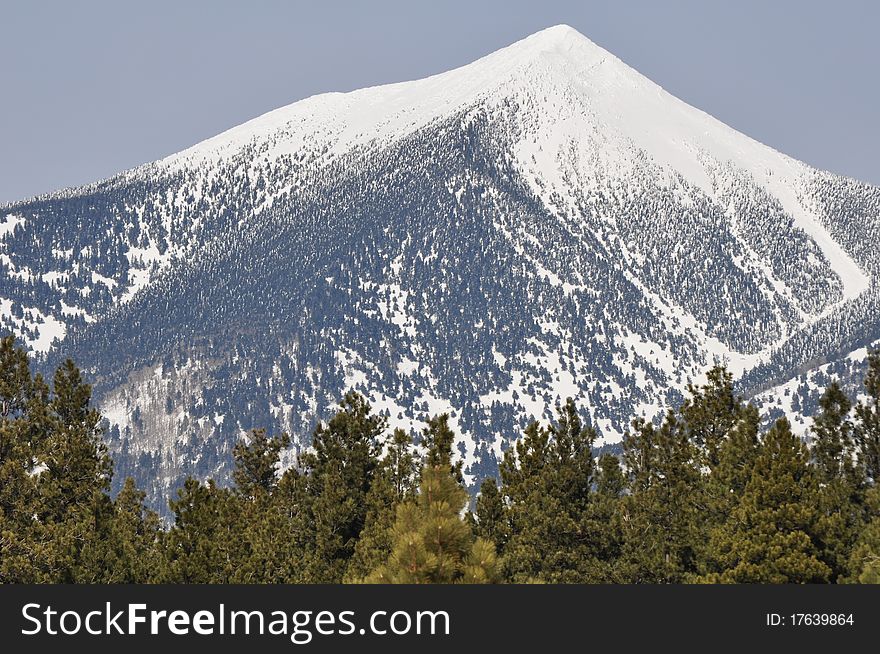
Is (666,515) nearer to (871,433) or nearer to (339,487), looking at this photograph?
(871,433)

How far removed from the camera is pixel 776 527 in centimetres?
5341

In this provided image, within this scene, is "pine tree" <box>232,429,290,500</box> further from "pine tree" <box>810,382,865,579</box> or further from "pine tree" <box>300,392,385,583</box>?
"pine tree" <box>810,382,865,579</box>

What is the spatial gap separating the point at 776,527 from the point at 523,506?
1986cm

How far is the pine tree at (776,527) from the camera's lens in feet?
172

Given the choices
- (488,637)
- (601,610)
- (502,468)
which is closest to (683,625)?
(601,610)

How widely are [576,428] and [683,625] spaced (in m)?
44.1

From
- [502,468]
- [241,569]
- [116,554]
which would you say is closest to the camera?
[116,554]

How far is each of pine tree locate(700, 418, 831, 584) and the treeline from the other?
0.26 ft

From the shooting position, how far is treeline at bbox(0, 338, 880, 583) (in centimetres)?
5322

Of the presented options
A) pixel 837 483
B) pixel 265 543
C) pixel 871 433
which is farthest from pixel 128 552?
pixel 871 433

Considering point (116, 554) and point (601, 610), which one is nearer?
point (601, 610)

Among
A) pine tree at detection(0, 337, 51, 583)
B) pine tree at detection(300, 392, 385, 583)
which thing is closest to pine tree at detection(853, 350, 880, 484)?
pine tree at detection(300, 392, 385, 583)

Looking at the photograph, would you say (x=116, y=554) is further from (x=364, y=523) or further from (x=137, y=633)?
(x=137, y=633)

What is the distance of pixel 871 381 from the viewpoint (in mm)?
67938
